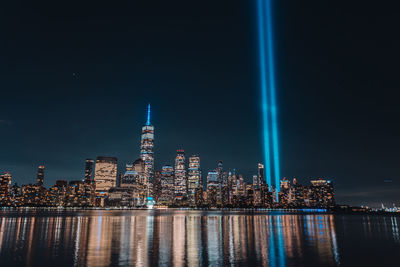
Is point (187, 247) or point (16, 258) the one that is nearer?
point (16, 258)

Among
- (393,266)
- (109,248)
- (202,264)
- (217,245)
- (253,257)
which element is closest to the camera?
(202,264)

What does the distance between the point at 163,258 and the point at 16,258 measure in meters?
10.3

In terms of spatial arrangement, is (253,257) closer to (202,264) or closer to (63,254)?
(202,264)

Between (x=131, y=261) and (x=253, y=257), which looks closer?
(x=131, y=261)

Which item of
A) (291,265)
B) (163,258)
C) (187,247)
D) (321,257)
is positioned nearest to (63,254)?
(163,258)

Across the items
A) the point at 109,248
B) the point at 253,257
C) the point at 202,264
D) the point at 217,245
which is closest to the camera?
the point at 202,264

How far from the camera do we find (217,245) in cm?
2997

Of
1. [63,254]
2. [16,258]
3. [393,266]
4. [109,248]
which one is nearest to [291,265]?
[393,266]

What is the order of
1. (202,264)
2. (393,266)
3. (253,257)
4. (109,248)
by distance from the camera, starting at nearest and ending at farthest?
(202,264) → (393,266) → (253,257) → (109,248)

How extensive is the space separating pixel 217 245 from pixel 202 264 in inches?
381

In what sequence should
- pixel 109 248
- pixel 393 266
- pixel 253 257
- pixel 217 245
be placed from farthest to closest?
1. pixel 217 245
2. pixel 109 248
3. pixel 253 257
4. pixel 393 266

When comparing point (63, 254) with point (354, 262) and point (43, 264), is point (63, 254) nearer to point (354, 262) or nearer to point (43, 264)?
point (43, 264)

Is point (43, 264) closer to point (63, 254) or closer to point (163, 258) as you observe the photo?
point (63, 254)

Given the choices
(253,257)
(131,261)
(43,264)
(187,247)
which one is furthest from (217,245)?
(43,264)
